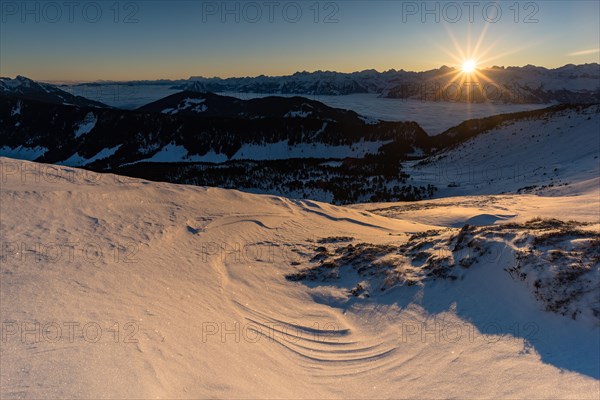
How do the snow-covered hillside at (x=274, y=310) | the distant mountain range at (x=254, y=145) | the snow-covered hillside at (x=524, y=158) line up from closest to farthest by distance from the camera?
the snow-covered hillside at (x=274, y=310), the snow-covered hillside at (x=524, y=158), the distant mountain range at (x=254, y=145)

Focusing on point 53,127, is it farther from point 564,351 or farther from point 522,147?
point 564,351

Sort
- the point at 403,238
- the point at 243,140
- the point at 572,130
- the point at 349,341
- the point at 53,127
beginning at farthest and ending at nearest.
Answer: the point at 53,127, the point at 243,140, the point at 572,130, the point at 403,238, the point at 349,341

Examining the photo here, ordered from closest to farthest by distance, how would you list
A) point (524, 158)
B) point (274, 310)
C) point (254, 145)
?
point (274, 310) → point (524, 158) → point (254, 145)

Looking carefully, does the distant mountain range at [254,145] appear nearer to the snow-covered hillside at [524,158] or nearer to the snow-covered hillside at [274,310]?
the snow-covered hillside at [524,158]

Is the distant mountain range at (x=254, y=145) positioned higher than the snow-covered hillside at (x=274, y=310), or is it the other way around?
the distant mountain range at (x=254, y=145)

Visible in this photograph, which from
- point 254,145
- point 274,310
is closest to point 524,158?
point 274,310

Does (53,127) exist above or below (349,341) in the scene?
above

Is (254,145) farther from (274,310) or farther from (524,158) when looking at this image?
(274,310)

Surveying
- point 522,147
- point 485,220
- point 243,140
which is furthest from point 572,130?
point 243,140

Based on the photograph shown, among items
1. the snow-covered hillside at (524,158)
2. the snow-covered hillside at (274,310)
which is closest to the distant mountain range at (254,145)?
the snow-covered hillside at (524,158)
